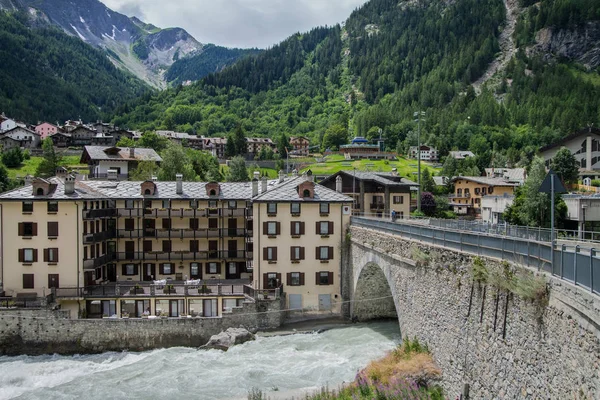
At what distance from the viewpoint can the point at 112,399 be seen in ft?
111

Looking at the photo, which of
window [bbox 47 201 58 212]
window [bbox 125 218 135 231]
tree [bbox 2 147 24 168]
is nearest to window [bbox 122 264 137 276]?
window [bbox 125 218 135 231]

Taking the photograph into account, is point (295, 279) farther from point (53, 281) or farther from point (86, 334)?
point (53, 281)

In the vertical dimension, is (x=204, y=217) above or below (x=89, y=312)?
above

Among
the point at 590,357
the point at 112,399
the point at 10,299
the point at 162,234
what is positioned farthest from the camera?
the point at 162,234

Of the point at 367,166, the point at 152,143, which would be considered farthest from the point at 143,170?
the point at 367,166

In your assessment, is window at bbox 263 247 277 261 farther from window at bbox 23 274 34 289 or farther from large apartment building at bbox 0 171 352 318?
window at bbox 23 274 34 289

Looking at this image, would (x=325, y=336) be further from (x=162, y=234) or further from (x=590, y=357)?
(x=590, y=357)

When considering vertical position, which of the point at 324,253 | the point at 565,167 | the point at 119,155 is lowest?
the point at 324,253

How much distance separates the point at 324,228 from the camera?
172ft

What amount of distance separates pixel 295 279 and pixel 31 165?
323ft

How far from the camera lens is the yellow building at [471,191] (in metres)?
103

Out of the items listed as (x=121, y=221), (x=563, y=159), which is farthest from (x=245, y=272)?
(x=563, y=159)

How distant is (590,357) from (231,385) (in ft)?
83.5

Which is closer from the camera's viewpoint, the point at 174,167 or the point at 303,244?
the point at 303,244
